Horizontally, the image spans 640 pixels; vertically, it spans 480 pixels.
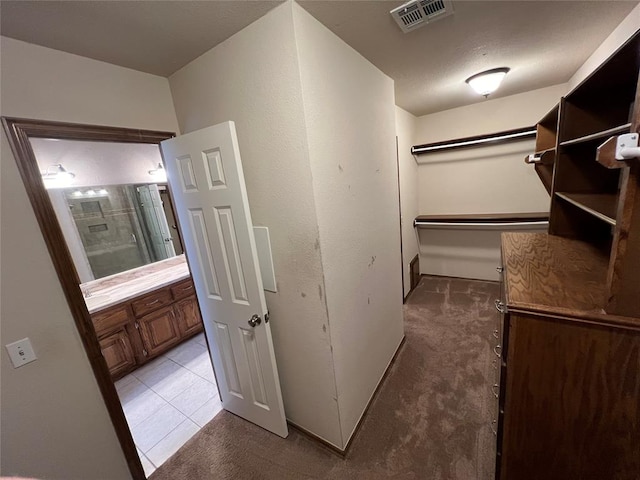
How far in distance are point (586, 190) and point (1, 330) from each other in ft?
10.0

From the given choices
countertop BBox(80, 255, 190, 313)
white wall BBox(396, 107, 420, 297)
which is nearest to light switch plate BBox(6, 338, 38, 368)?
countertop BBox(80, 255, 190, 313)

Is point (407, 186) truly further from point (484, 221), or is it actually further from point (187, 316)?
point (187, 316)

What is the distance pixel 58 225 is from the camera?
1.20 meters

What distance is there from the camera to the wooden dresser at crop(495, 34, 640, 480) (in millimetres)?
767

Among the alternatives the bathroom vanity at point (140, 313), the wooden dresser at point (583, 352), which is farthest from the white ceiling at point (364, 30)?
the bathroom vanity at point (140, 313)

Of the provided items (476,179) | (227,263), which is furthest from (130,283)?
(476,179)

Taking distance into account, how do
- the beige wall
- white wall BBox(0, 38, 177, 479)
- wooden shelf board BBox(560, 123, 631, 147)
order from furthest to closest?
the beige wall
white wall BBox(0, 38, 177, 479)
wooden shelf board BBox(560, 123, 631, 147)

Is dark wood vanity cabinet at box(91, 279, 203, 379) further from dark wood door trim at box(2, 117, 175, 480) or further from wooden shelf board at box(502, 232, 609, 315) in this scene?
wooden shelf board at box(502, 232, 609, 315)

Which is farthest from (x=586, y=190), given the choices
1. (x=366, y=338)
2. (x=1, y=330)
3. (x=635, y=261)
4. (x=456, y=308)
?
(x=1, y=330)

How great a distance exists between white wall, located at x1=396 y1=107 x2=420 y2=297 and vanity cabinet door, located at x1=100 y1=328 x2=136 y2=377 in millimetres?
3055

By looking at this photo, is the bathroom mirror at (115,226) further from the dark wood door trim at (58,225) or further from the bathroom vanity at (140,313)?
the dark wood door trim at (58,225)

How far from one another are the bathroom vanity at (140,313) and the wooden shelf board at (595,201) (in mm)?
2629

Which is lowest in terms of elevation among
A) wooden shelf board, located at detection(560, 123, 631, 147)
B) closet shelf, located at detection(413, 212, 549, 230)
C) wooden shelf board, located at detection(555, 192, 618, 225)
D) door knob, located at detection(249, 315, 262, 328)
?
door knob, located at detection(249, 315, 262, 328)

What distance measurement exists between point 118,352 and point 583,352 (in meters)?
3.32
